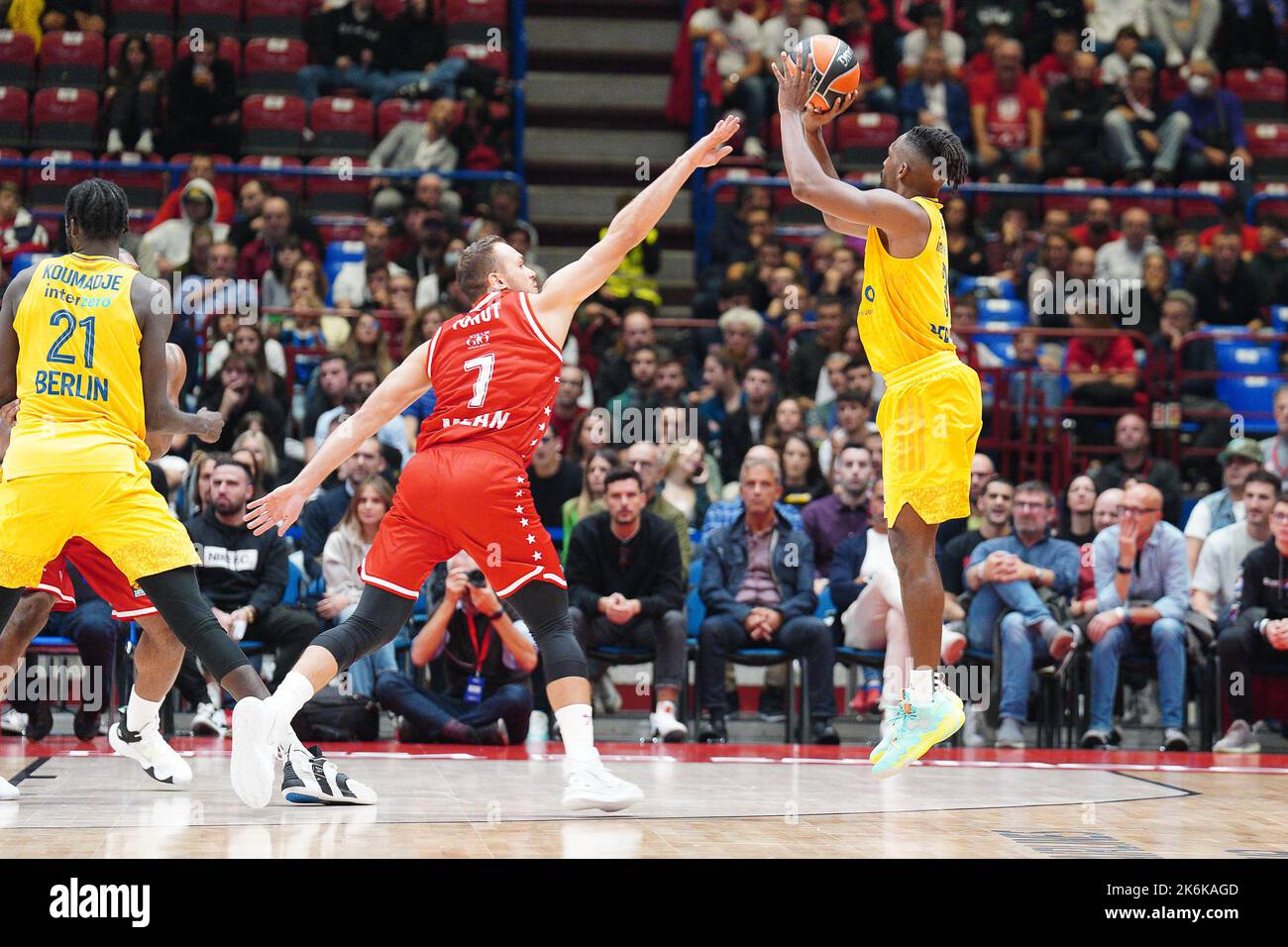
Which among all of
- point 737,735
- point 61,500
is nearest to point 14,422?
point 61,500

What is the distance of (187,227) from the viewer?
12.9 m

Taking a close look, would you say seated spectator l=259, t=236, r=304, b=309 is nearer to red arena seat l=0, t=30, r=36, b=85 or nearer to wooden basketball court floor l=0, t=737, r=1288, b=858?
red arena seat l=0, t=30, r=36, b=85

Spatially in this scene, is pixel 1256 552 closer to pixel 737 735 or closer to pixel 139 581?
pixel 737 735

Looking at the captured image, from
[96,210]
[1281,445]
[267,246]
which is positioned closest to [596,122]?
[267,246]

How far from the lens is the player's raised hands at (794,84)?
562 cm

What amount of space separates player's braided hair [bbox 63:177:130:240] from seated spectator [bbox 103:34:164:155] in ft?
29.2

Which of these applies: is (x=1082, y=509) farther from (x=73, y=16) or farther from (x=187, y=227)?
(x=73, y=16)

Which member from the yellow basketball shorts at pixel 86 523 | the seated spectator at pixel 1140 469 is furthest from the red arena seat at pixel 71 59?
the yellow basketball shorts at pixel 86 523

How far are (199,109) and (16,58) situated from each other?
1892 millimetres

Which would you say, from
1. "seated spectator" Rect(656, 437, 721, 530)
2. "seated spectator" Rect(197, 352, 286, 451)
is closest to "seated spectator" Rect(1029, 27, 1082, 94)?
"seated spectator" Rect(656, 437, 721, 530)

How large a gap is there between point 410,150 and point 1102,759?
28.0 ft

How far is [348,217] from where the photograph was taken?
45.1ft

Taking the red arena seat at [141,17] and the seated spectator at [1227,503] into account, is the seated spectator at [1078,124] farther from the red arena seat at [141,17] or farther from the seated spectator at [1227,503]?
the red arena seat at [141,17]

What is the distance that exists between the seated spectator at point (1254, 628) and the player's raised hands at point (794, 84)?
4667 mm
